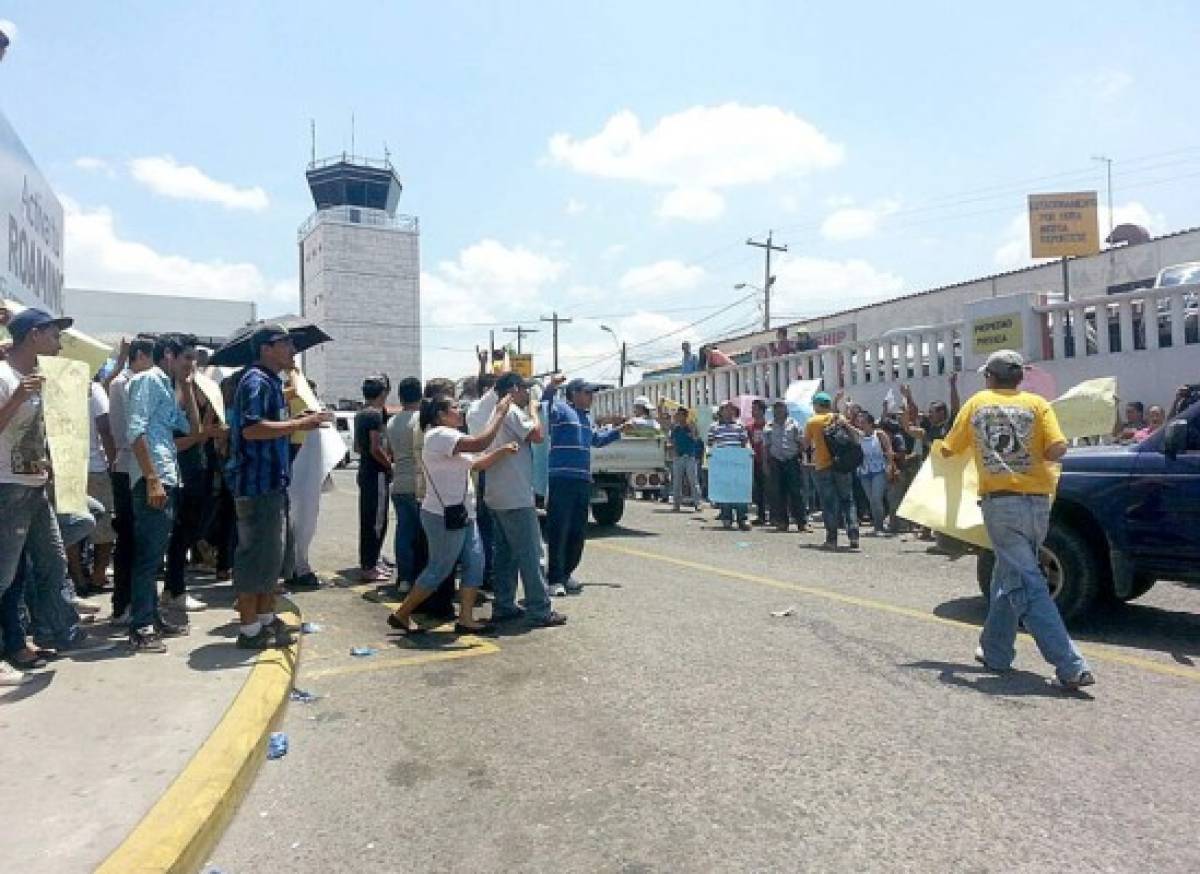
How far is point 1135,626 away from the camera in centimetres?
662

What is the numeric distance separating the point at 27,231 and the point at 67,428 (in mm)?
4144

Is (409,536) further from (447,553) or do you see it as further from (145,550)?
(145,550)

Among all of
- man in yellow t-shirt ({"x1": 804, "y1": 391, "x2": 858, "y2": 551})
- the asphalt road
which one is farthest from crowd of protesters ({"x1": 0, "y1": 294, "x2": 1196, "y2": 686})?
man in yellow t-shirt ({"x1": 804, "y1": 391, "x2": 858, "y2": 551})

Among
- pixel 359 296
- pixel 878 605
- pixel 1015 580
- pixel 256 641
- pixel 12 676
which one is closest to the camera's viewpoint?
pixel 12 676

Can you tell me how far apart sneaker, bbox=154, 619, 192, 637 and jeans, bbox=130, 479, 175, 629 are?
209 mm

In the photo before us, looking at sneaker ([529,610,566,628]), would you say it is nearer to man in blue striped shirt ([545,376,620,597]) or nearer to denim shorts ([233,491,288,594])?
man in blue striped shirt ([545,376,620,597])

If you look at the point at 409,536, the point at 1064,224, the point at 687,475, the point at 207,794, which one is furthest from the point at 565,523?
the point at 1064,224

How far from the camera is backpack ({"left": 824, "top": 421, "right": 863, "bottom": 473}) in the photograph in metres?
11.3

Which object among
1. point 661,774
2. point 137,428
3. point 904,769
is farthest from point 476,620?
point 904,769

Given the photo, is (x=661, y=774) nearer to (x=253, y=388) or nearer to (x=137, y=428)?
(x=253, y=388)

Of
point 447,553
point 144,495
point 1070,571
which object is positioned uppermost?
point 144,495

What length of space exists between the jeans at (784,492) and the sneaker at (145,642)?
9490 millimetres

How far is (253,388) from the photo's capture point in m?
5.40

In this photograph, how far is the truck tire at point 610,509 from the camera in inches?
526
